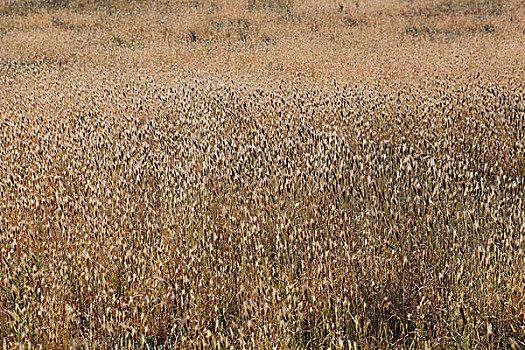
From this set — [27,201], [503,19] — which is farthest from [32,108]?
[503,19]

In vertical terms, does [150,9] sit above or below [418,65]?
above

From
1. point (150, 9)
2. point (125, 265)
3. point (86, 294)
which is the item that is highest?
point (150, 9)

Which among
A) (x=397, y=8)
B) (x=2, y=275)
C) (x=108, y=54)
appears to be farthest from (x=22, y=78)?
(x=397, y=8)

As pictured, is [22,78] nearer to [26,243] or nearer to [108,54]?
[108,54]

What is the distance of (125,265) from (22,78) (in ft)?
27.0

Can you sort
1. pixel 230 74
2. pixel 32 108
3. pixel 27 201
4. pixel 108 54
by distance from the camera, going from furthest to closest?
pixel 108 54, pixel 230 74, pixel 32 108, pixel 27 201

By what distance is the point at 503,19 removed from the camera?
16078 mm

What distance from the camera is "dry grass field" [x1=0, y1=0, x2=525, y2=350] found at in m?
2.21

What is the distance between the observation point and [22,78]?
9.40 metres

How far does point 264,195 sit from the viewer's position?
2902 millimetres

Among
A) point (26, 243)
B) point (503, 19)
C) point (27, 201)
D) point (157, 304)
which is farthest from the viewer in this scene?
point (503, 19)

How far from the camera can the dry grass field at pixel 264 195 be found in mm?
2205

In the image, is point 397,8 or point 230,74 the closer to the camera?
point 230,74

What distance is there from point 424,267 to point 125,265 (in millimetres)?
1498
